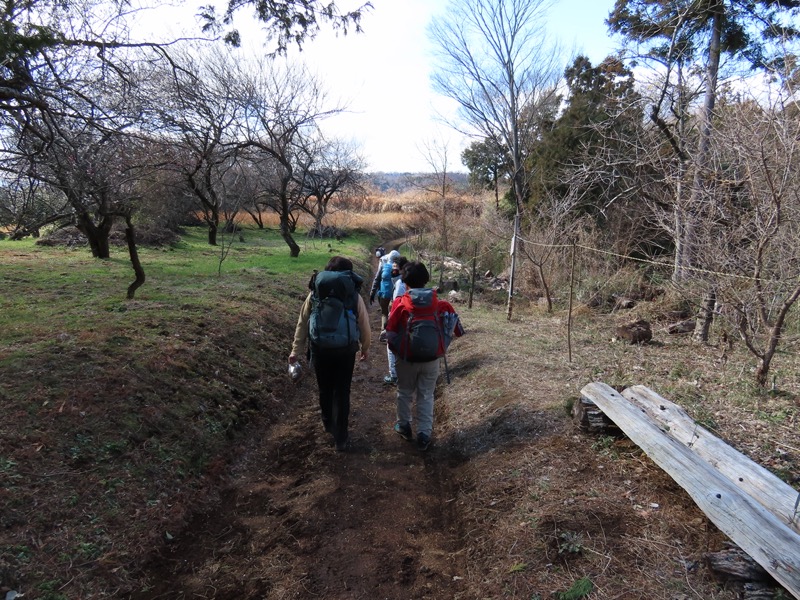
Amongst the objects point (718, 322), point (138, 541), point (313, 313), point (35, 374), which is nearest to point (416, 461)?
point (313, 313)

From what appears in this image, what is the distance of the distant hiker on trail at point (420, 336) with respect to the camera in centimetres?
473

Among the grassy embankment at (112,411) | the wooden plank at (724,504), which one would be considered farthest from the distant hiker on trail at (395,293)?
the wooden plank at (724,504)

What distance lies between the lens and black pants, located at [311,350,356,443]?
4.73 metres

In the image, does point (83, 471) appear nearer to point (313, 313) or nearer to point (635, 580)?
point (313, 313)

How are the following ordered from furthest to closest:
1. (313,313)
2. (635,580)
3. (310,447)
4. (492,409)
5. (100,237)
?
(100,237)
(492,409)
(310,447)
(313,313)
(635,580)

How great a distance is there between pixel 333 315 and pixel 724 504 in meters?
3.22

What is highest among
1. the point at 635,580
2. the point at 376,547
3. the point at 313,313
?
the point at 313,313

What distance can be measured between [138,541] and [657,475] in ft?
12.5

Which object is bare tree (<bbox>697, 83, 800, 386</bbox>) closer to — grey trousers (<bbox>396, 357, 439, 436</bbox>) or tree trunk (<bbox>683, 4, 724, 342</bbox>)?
tree trunk (<bbox>683, 4, 724, 342</bbox>)

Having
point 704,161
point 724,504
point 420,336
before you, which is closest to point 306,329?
point 420,336

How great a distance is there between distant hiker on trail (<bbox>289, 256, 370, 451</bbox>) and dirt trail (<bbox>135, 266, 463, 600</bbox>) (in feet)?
1.74

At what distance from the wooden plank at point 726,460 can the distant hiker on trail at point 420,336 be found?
6.07ft

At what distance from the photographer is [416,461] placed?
4855 millimetres

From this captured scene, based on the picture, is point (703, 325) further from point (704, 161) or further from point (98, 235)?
point (98, 235)
